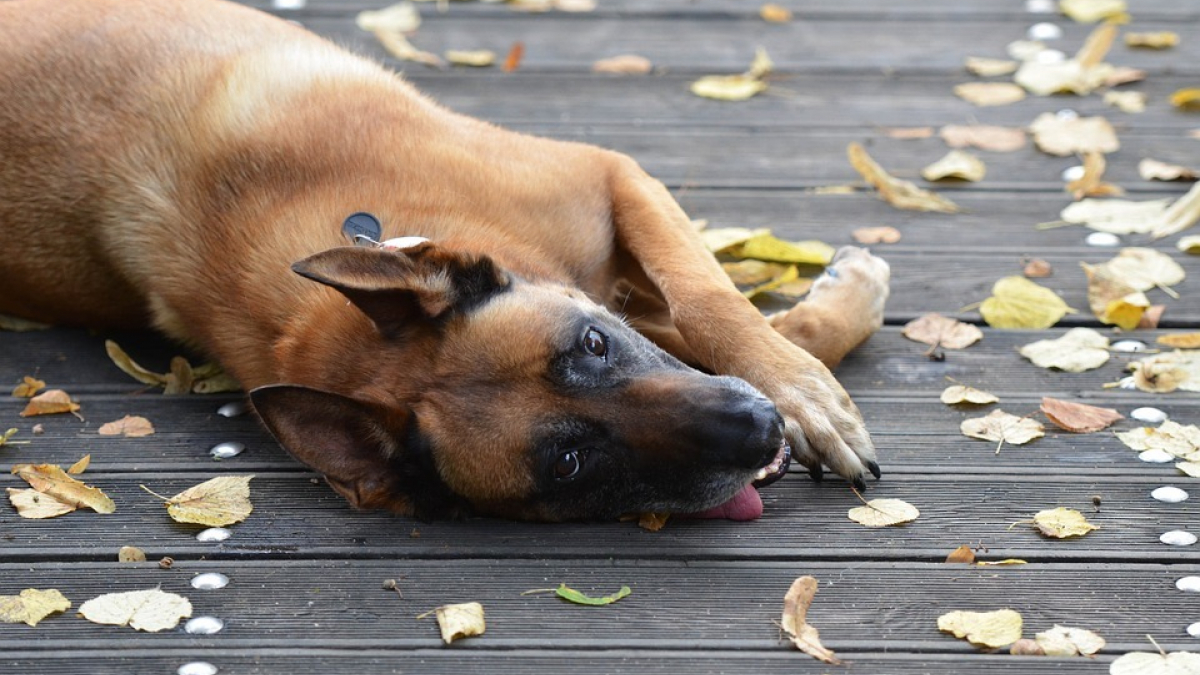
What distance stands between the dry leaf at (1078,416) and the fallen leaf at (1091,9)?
9.25 ft

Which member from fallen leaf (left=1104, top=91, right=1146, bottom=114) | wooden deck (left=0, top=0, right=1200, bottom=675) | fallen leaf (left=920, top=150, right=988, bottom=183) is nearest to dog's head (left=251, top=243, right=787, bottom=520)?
wooden deck (left=0, top=0, right=1200, bottom=675)

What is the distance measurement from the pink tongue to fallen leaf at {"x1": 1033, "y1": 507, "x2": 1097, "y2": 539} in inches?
22.9

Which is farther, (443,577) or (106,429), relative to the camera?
(106,429)

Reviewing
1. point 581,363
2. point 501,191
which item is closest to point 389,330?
point 581,363

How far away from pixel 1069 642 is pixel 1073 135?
265 centimetres

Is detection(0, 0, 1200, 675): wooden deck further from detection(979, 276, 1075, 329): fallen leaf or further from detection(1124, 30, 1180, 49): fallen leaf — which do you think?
detection(1124, 30, 1180, 49): fallen leaf

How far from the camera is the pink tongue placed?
9.20 ft

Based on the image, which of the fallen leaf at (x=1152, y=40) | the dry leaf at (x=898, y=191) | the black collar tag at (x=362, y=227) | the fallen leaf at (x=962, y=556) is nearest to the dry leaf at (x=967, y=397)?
the fallen leaf at (x=962, y=556)

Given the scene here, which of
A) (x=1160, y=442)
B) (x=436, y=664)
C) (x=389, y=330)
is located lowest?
(x=436, y=664)

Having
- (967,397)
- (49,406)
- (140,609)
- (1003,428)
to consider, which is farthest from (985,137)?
(140,609)

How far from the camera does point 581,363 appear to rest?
2.67 m

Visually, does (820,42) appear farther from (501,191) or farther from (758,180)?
(501,191)

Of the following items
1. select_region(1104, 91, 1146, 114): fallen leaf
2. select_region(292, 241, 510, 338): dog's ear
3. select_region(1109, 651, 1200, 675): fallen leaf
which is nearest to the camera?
select_region(1109, 651, 1200, 675): fallen leaf

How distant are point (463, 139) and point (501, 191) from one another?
254mm
